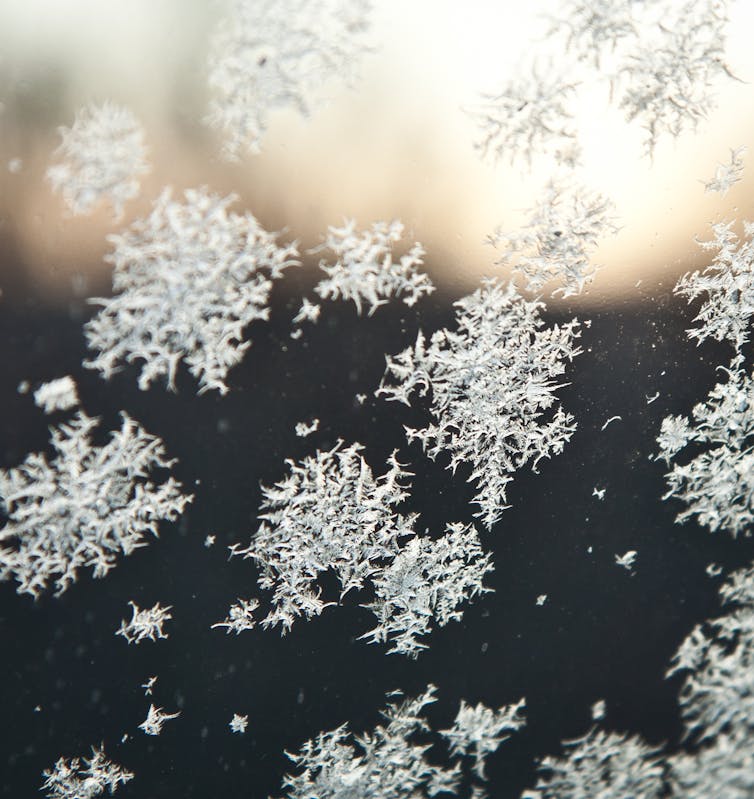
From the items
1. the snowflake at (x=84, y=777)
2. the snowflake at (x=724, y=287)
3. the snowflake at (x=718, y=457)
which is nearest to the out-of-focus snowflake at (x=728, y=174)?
the snowflake at (x=724, y=287)

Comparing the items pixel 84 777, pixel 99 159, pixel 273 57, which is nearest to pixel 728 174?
pixel 273 57

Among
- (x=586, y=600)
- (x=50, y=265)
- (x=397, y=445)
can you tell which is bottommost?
(x=586, y=600)

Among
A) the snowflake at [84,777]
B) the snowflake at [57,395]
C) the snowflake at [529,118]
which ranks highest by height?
the snowflake at [529,118]

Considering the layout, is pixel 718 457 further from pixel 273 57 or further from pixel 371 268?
pixel 273 57

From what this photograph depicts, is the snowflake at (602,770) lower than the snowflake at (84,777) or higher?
lower

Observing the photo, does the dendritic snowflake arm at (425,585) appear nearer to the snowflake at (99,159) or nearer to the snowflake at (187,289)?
the snowflake at (187,289)

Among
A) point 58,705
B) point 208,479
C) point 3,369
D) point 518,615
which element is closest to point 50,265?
point 3,369

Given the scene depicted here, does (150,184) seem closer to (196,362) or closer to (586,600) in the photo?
(196,362)
